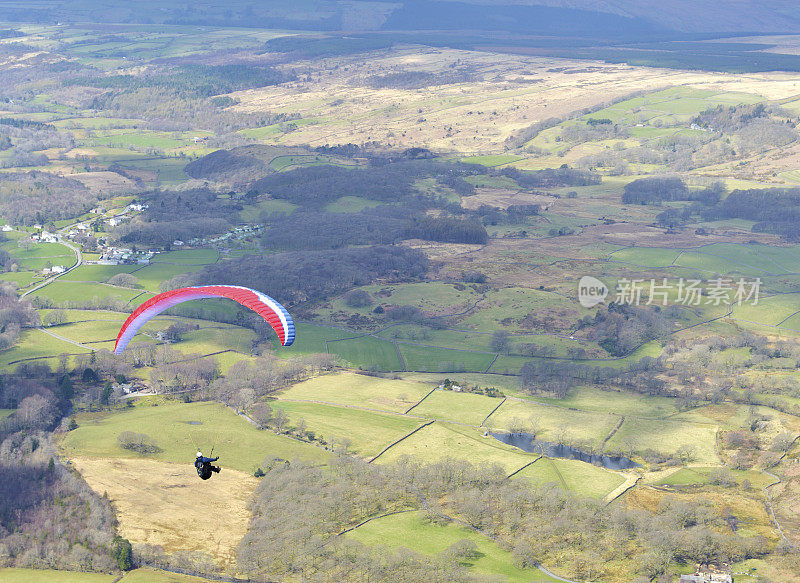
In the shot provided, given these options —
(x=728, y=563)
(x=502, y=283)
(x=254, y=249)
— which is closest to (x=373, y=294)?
(x=502, y=283)

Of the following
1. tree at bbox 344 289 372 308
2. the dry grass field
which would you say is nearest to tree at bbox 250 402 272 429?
the dry grass field

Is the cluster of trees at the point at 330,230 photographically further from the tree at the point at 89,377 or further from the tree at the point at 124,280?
the tree at the point at 89,377

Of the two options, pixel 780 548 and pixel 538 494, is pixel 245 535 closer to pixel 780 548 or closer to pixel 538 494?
pixel 538 494

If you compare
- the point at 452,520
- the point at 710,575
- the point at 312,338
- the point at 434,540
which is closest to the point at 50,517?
the point at 434,540

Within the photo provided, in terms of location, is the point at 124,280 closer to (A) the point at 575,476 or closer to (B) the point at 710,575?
(A) the point at 575,476

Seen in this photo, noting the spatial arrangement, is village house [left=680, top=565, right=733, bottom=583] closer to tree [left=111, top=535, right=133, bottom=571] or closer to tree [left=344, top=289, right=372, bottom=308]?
tree [left=111, top=535, right=133, bottom=571]
